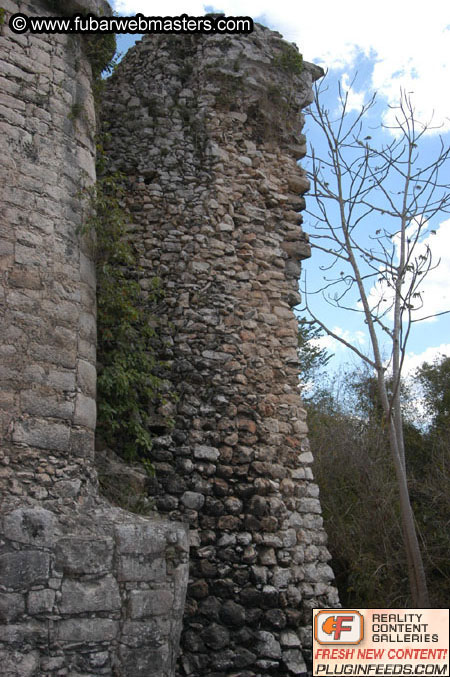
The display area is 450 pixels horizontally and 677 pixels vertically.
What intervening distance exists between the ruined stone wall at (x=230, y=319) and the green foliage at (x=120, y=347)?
17 centimetres

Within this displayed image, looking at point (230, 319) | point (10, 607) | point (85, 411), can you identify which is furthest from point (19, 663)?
point (230, 319)

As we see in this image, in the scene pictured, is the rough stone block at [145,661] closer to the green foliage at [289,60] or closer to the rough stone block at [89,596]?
the rough stone block at [89,596]

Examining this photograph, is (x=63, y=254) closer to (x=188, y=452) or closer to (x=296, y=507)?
(x=188, y=452)

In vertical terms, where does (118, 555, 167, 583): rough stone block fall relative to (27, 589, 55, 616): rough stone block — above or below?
above

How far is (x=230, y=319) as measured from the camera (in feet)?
18.3

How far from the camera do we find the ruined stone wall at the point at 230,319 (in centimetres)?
484

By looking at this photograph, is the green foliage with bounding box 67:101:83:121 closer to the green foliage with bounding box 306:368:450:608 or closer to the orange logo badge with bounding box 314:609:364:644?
the orange logo badge with bounding box 314:609:364:644

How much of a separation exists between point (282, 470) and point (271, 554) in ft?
2.21

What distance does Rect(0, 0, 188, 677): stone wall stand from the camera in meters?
3.55

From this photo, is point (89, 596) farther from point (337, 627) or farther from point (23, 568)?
point (337, 627)

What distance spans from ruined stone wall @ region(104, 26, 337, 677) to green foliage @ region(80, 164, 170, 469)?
171 millimetres

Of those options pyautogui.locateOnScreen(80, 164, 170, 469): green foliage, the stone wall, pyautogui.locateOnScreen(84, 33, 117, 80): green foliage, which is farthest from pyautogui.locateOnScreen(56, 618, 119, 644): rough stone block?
pyautogui.locateOnScreen(84, 33, 117, 80): green foliage

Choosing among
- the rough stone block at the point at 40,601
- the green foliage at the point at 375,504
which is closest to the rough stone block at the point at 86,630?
the rough stone block at the point at 40,601

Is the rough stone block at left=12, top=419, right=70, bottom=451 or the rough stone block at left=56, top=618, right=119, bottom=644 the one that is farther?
the rough stone block at left=12, top=419, right=70, bottom=451
